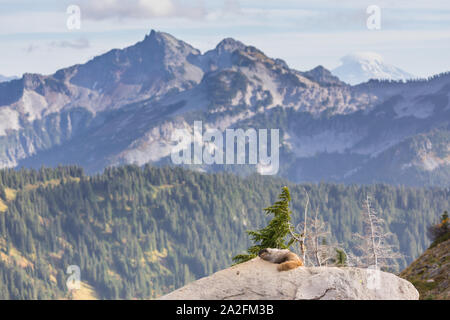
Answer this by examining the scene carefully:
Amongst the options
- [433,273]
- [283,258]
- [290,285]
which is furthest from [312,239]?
[433,273]

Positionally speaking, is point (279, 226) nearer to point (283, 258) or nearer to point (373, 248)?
point (373, 248)

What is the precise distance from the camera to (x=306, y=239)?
6362cm

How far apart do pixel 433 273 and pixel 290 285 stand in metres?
36.3

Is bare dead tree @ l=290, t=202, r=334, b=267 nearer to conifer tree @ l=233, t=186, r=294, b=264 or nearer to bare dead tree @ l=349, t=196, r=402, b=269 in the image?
conifer tree @ l=233, t=186, r=294, b=264

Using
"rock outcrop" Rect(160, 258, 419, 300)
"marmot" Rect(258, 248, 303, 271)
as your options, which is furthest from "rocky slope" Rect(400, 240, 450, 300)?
"marmot" Rect(258, 248, 303, 271)

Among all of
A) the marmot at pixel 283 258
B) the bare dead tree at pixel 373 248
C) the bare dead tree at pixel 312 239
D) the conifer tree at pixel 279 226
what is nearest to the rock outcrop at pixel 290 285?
the marmot at pixel 283 258

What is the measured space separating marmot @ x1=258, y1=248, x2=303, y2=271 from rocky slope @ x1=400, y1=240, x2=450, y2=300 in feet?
78.4

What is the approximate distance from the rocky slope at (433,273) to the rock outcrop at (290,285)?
69.3 feet

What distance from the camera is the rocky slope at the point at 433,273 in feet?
231

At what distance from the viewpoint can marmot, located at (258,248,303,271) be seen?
4925cm

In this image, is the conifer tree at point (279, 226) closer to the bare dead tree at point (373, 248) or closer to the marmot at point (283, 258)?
the bare dead tree at point (373, 248)
